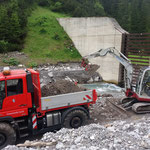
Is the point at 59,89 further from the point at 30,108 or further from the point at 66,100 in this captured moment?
the point at 30,108

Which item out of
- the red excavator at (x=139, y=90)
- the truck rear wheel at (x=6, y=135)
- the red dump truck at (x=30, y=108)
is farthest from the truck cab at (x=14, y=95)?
the red excavator at (x=139, y=90)

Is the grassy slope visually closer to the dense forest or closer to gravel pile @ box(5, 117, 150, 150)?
the dense forest

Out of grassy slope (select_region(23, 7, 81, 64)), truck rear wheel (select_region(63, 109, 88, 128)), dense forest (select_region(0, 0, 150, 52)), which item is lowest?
truck rear wheel (select_region(63, 109, 88, 128))

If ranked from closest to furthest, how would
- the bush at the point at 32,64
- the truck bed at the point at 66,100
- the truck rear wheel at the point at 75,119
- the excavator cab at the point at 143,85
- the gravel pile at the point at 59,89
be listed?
the truck bed at the point at 66,100
the truck rear wheel at the point at 75,119
the gravel pile at the point at 59,89
the excavator cab at the point at 143,85
the bush at the point at 32,64

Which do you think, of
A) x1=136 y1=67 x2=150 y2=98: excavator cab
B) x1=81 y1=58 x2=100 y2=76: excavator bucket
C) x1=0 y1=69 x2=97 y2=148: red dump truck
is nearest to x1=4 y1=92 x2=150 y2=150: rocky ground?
x1=0 y1=69 x2=97 y2=148: red dump truck

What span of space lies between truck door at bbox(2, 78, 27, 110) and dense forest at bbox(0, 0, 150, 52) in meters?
16.5

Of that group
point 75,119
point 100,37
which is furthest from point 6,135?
point 100,37

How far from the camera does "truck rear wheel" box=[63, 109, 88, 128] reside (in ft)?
20.5

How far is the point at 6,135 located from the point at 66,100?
240 centimetres

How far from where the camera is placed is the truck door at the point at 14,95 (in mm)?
5230

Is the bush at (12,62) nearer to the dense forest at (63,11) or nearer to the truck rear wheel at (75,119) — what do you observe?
the dense forest at (63,11)

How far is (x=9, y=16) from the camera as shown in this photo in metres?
22.5

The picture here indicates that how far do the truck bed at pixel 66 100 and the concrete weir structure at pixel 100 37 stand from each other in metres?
12.6

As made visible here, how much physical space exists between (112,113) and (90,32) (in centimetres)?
1536
